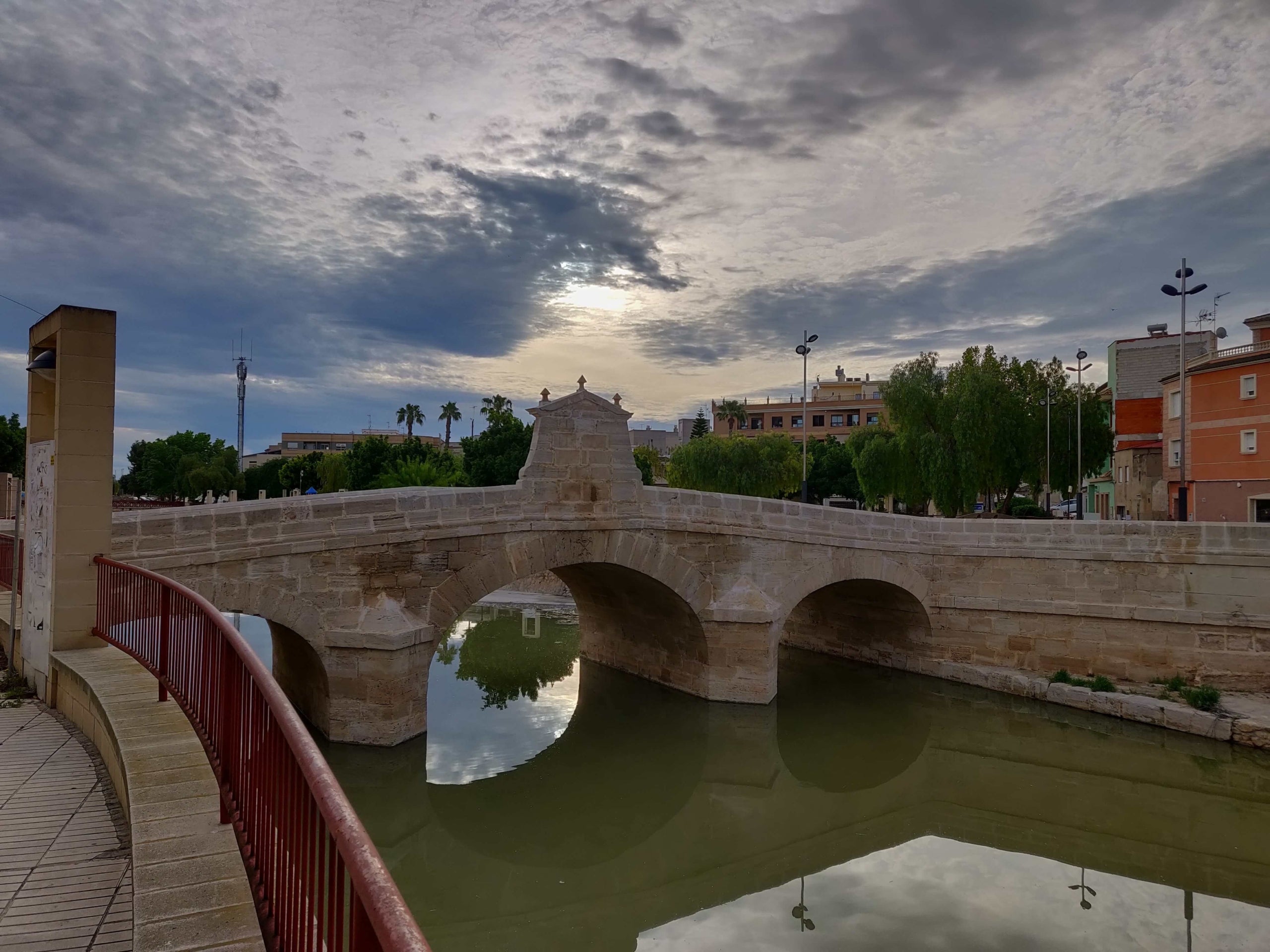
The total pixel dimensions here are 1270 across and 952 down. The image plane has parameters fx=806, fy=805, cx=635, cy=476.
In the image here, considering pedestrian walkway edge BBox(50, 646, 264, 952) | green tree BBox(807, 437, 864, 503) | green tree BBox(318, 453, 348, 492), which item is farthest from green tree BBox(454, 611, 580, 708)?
green tree BBox(807, 437, 864, 503)

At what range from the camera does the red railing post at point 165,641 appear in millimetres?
5125

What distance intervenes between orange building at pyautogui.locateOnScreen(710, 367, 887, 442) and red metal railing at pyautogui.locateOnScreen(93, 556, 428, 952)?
57.8 metres

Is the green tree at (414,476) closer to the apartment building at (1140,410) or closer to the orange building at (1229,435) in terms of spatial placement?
the orange building at (1229,435)

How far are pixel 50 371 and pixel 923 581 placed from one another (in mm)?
14095

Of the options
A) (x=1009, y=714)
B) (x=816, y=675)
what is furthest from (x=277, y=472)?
(x=1009, y=714)

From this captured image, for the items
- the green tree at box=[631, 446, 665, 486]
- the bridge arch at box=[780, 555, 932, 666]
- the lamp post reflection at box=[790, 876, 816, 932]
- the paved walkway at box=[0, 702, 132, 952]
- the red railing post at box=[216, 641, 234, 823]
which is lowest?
the lamp post reflection at box=[790, 876, 816, 932]

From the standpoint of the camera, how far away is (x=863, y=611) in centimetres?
1802

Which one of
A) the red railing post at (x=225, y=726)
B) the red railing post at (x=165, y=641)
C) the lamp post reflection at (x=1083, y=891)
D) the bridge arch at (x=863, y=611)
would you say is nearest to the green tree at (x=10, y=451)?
the bridge arch at (x=863, y=611)

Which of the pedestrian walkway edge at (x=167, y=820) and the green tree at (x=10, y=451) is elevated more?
the green tree at (x=10, y=451)

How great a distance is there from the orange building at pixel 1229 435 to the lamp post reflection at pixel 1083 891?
639 inches

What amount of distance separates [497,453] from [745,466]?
12.6 metres

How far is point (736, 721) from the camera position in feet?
45.2

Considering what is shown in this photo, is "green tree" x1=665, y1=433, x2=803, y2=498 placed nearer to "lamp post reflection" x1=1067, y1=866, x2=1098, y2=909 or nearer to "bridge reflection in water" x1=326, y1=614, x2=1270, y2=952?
"bridge reflection in water" x1=326, y1=614, x2=1270, y2=952

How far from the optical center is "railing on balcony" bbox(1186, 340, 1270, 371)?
23672mm
